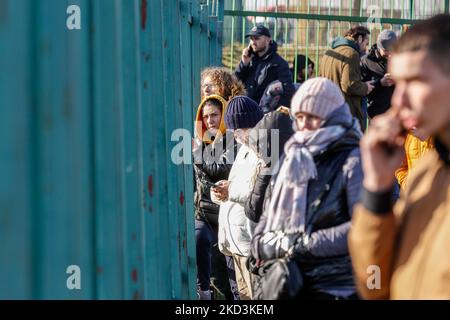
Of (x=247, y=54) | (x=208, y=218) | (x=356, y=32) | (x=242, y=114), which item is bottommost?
(x=208, y=218)

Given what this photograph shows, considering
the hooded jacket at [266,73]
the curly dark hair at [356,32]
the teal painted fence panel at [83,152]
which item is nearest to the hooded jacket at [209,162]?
the teal painted fence panel at [83,152]

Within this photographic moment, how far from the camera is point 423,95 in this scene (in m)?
2.61

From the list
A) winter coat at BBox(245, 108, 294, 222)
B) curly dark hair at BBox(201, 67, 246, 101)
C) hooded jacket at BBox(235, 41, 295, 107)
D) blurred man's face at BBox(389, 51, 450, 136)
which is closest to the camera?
blurred man's face at BBox(389, 51, 450, 136)

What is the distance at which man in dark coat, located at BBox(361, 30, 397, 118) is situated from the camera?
388 inches

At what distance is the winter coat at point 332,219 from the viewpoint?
3.98m

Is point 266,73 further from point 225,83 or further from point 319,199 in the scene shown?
point 319,199

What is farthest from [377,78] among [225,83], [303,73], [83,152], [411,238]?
[411,238]

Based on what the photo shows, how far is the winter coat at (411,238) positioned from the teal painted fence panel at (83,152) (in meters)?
0.99

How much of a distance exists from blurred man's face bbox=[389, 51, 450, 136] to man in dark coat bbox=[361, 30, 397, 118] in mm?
7128

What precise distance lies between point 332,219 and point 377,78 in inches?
242

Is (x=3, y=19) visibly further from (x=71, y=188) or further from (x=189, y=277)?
(x=189, y=277)

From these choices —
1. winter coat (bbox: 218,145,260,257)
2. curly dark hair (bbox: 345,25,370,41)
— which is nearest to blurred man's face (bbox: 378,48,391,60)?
curly dark hair (bbox: 345,25,370,41)

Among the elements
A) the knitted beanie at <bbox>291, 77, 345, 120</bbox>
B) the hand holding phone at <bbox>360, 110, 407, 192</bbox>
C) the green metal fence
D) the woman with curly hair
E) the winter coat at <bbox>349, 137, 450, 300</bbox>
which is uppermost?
the green metal fence

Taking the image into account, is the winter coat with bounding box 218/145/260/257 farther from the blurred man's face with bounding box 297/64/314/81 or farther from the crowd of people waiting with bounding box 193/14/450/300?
the blurred man's face with bounding box 297/64/314/81
